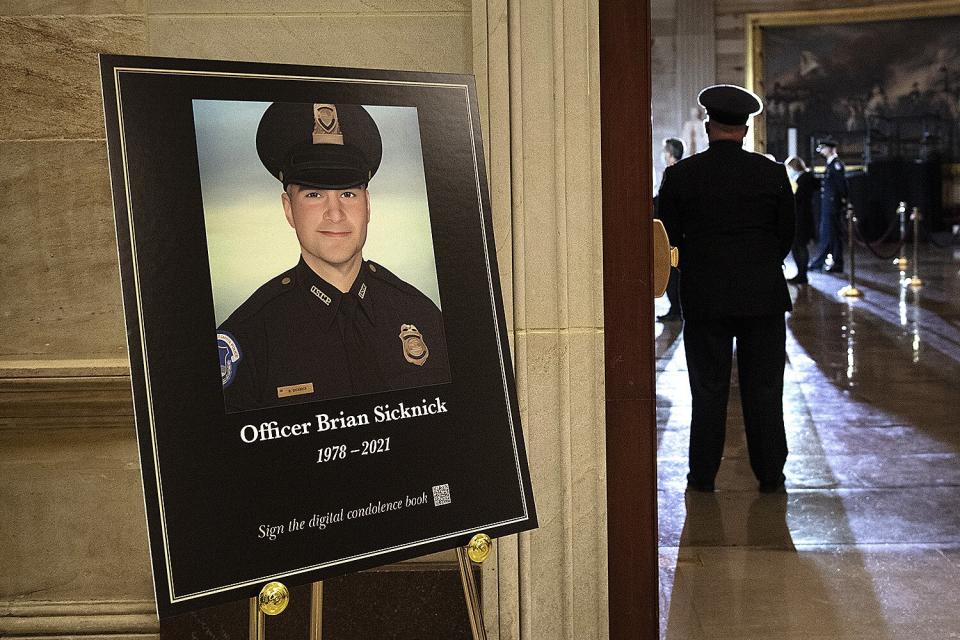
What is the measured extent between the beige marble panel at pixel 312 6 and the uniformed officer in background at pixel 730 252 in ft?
6.98

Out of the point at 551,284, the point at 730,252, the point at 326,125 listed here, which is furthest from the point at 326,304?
the point at 730,252

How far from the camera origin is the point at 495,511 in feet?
6.95

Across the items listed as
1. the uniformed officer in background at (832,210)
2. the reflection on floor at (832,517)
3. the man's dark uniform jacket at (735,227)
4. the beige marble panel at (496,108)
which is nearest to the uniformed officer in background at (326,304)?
the beige marble panel at (496,108)

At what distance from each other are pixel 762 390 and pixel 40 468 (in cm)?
311

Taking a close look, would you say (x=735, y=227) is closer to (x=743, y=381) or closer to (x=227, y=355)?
(x=743, y=381)

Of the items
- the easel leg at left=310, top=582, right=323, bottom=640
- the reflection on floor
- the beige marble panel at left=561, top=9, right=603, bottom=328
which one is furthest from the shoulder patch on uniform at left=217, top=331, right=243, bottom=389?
the reflection on floor

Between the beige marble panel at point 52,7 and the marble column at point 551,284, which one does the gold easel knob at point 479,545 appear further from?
the beige marble panel at point 52,7

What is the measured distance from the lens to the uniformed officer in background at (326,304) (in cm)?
195

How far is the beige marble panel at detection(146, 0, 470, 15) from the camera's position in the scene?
→ 279 centimetres

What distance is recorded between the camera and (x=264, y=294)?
197cm

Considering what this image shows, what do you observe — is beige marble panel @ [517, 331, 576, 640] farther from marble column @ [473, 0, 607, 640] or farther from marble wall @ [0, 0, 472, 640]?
marble wall @ [0, 0, 472, 640]

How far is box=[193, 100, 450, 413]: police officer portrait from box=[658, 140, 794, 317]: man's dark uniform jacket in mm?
2788

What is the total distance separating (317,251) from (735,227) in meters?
3.01

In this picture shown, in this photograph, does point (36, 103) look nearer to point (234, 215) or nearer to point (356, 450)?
point (234, 215)
